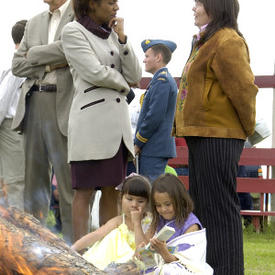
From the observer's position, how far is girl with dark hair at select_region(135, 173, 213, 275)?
3.41 meters

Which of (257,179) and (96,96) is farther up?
(96,96)

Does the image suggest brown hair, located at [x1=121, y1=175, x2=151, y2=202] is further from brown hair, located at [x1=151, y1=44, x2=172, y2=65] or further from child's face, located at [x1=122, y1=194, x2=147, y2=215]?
brown hair, located at [x1=151, y1=44, x2=172, y2=65]

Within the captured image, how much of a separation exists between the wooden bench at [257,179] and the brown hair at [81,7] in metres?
3.60

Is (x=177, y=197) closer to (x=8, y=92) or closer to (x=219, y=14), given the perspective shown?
(x=219, y=14)

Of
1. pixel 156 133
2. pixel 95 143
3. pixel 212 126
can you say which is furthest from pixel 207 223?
pixel 156 133

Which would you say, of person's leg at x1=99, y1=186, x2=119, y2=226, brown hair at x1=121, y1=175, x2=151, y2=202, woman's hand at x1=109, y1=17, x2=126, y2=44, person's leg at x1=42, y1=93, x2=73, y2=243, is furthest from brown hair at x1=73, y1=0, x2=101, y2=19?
brown hair at x1=121, y1=175, x2=151, y2=202

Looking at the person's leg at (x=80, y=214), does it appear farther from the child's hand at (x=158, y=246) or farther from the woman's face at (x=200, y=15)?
the woman's face at (x=200, y=15)

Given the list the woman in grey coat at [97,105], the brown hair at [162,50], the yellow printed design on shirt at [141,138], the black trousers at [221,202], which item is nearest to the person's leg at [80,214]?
the woman in grey coat at [97,105]

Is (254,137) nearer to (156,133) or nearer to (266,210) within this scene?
(156,133)

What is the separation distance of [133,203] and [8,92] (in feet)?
7.69

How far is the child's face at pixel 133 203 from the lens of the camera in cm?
378

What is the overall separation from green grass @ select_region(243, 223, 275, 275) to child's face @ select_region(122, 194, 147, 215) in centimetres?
149

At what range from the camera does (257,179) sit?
7.89 meters

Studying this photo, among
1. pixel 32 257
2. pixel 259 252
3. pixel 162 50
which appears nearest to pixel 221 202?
pixel 32 257
